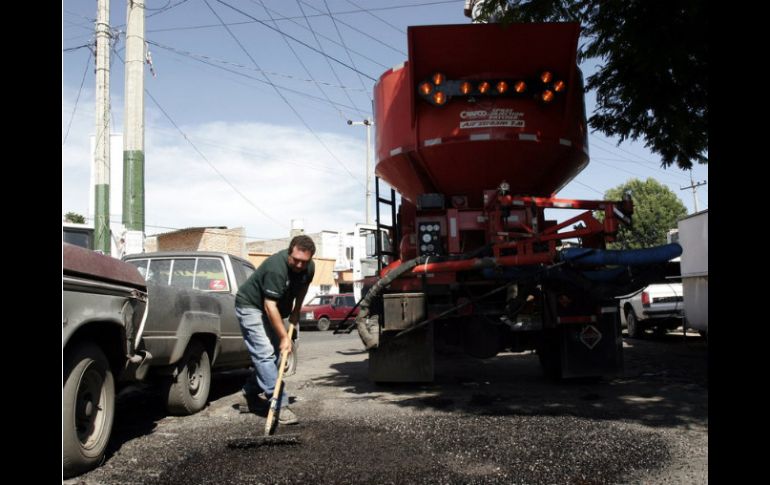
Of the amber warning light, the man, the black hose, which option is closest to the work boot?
the man

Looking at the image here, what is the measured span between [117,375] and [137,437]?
0.75m

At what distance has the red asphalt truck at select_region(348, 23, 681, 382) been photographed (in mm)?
5750

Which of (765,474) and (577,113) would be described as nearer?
(765,474)

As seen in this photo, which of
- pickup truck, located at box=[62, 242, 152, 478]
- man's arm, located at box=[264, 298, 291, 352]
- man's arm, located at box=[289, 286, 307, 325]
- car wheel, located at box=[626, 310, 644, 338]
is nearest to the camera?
pickup truck, located at box=[62, 242, 152, 478]

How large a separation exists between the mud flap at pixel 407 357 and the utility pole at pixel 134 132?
6.60 metres

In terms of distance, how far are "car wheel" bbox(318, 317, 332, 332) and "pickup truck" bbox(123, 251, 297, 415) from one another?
14947mm

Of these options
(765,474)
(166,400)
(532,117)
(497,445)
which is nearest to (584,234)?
(532,117)

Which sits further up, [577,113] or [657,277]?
[577,113]

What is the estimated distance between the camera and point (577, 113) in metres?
6.38

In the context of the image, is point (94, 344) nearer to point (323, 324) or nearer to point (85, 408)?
point (85, 408)

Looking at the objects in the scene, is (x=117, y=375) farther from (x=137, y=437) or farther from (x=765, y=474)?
(x=765, y=474)

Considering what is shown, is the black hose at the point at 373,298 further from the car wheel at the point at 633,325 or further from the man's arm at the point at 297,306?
the car wheel at the point at 633,325

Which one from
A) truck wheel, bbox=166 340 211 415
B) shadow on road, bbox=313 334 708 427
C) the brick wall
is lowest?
shadow on road, bbox=313 334 708 427

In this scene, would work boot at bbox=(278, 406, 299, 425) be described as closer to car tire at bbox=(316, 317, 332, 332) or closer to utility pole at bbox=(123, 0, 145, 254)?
utility pole at bbox=(123, 0, 145, 254)
